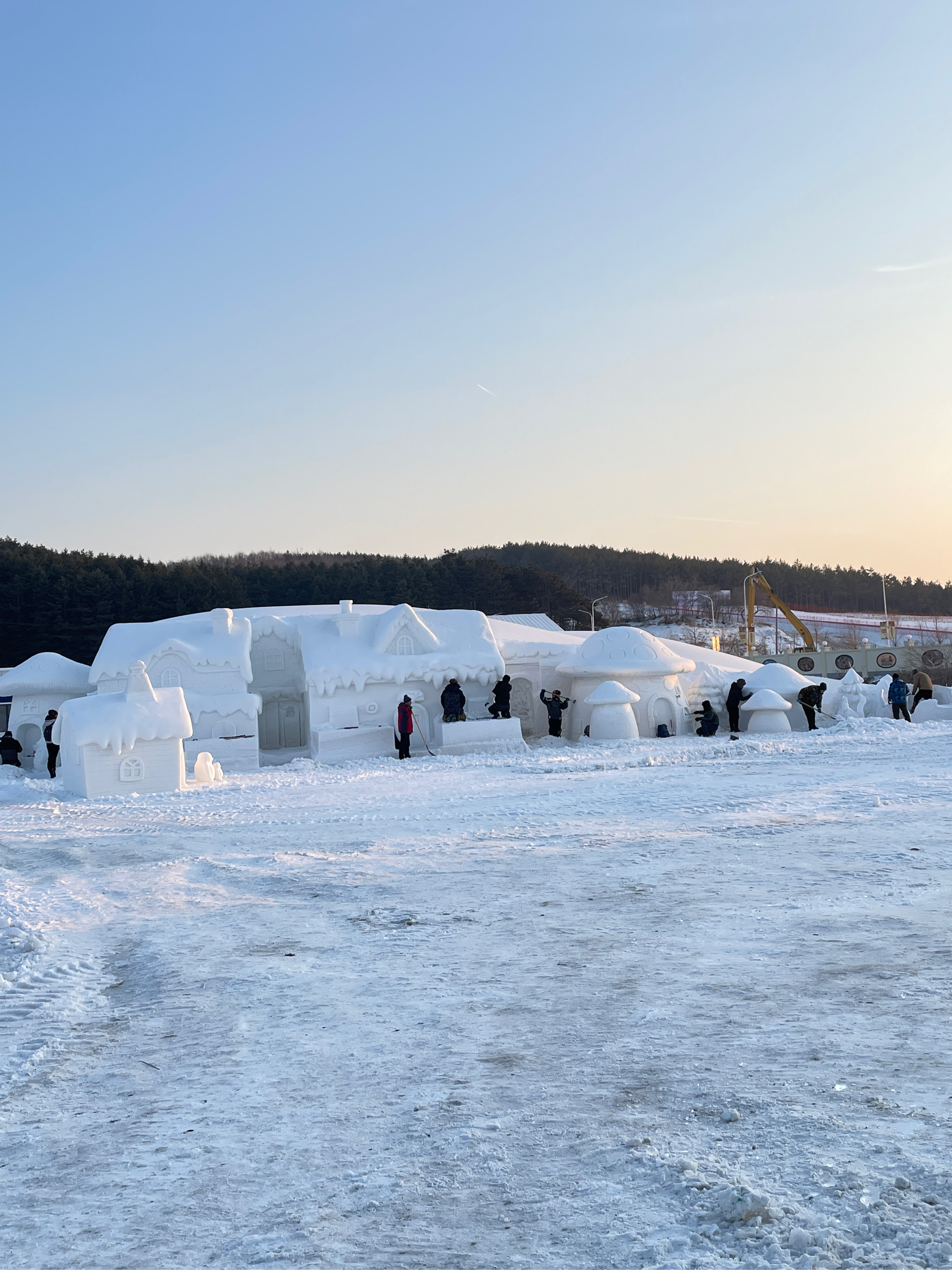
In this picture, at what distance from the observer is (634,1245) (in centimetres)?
312

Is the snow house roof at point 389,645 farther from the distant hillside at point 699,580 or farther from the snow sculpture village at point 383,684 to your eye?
the distant hillside at point 699,580

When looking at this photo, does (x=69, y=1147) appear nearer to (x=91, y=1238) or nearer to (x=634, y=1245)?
(x=91, y=1238)

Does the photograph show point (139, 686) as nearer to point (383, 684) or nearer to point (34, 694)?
point (383, 684)

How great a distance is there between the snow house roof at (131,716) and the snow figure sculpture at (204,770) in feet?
4.73

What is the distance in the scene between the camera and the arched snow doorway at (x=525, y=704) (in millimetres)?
28484

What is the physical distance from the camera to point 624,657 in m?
26.5

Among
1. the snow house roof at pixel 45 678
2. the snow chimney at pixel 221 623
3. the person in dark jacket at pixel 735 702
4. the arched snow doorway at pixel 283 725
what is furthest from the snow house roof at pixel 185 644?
the person in dark jacket at pixel 735 702

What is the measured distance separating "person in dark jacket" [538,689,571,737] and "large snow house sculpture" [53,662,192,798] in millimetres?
11226

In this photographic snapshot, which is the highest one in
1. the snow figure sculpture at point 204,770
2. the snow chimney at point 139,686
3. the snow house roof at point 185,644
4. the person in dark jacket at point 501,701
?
the snow house roof at point 185,644

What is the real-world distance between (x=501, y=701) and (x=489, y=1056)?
2053 centimetres

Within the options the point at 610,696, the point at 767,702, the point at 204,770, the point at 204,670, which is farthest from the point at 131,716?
the point at 767,702

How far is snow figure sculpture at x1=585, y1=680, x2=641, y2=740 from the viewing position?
24.7 metres

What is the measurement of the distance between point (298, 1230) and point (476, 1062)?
151cm

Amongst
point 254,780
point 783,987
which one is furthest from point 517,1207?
point 254,780
